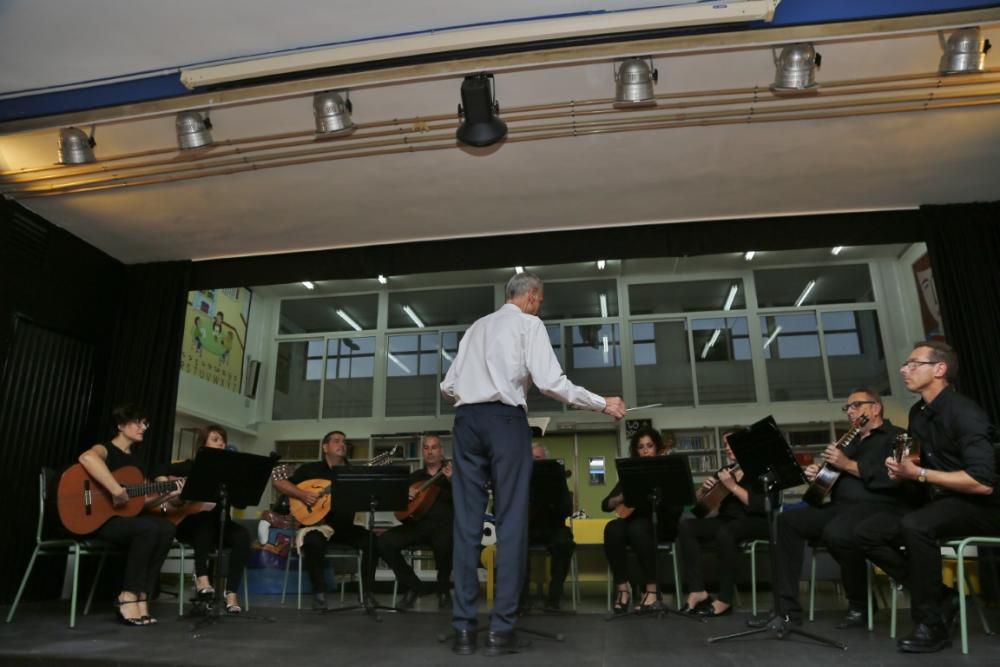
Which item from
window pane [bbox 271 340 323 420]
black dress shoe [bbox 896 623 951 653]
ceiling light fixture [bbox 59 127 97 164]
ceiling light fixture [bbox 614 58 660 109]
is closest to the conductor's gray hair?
ceiling light fixture [bbox 614 58 660 109]

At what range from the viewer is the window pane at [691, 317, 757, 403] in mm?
11945

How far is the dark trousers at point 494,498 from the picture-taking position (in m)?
2.86

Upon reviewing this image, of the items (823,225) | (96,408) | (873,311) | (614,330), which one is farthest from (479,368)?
(873,311)

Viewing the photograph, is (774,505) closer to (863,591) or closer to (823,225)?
(863,591)

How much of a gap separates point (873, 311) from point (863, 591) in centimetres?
935

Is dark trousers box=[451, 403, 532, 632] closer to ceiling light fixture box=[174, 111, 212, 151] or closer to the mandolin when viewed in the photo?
the mandolin

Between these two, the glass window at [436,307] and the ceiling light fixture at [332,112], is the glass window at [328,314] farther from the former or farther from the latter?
the ceiling light fixture at [332,112]

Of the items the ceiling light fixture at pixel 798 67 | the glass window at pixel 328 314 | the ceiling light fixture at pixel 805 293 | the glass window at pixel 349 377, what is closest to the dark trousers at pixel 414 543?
the ceiling light fixture at pixel 798 67

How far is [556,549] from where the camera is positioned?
510 cm

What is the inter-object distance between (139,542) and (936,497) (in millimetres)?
4176

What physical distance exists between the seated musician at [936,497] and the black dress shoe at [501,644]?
1591mm

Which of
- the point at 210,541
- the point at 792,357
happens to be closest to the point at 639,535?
the point at 210,541

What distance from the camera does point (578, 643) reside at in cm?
321

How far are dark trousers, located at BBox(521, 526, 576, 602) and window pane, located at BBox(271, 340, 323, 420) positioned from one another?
28.2ft
